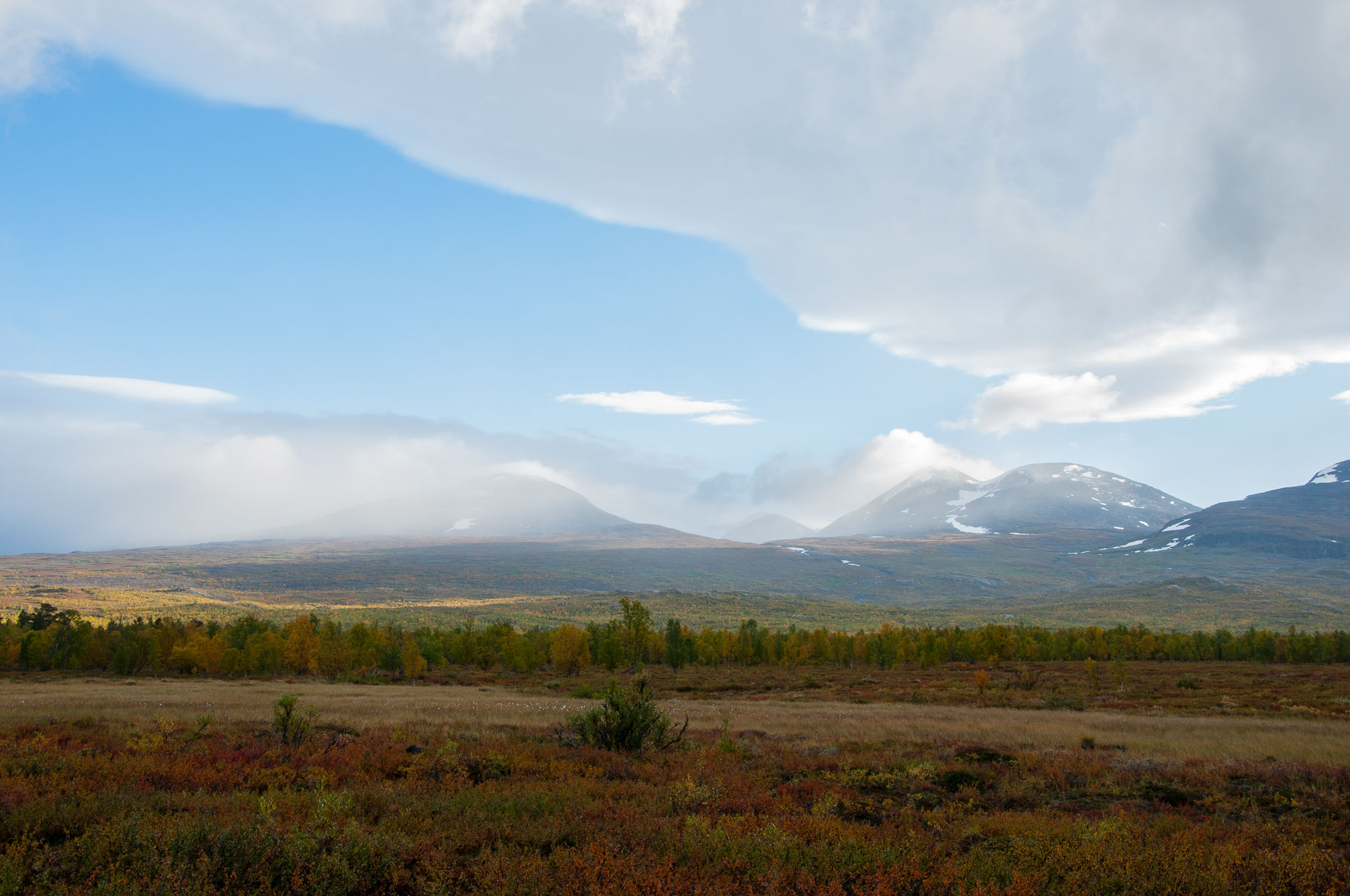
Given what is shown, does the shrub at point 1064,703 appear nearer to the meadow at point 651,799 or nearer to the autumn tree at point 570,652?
the meadow at point 651,799

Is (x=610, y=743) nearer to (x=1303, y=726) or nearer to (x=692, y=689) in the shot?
(x=1303, y=726)

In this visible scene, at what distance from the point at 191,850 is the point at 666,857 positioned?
5421mm

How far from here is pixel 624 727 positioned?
17156 millimetres

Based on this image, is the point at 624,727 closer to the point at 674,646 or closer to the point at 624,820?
the point at 624,820

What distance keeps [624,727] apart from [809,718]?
1499 cm

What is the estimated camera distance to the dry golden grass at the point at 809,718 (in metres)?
21.3

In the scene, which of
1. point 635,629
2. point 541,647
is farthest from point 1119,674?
point 541,647

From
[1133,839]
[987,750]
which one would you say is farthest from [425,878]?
[987,750]

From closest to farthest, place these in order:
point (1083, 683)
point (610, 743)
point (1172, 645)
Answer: point (610, 743) → point (1083, 683) → point (1172, 645)

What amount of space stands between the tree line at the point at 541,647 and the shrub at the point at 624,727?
49.4 metres

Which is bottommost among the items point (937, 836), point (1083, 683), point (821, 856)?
point (1083, 683)

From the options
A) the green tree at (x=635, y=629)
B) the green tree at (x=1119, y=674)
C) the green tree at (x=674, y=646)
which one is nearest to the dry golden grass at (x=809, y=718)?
the green tree at (x=1119, y=674)

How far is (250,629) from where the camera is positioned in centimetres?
7800

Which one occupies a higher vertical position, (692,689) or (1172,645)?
(692,689)
